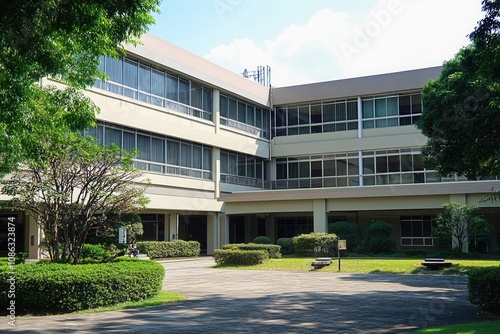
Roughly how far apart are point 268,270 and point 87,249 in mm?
7918

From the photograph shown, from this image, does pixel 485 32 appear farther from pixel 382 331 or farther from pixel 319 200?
pixel 319 200

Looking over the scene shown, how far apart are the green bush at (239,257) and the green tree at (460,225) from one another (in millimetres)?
9458

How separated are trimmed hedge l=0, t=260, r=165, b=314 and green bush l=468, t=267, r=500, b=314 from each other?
7.57m

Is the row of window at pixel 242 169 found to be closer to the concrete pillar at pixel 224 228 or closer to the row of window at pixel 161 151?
the row of window at pixel 161 151

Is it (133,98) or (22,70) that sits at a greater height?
(133,98)

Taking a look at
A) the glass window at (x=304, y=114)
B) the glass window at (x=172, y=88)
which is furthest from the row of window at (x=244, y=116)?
the glass window at (x=172, y=88)

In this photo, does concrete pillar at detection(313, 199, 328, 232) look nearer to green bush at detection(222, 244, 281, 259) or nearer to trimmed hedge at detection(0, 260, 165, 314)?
green bush at detection(222, 244, 281, 259)

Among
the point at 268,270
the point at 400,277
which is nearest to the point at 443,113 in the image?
the point at 400,277

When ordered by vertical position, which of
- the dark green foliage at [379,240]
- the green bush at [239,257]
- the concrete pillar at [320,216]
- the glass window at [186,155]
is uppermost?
the glass window at [186,155]

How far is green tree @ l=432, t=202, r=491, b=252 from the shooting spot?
92.9ft

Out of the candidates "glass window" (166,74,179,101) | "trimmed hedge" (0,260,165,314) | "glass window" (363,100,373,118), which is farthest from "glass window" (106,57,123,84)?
"glass window" (363,100,373,118)

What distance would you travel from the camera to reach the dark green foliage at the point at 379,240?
30.8m

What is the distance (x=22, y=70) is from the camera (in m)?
10.2

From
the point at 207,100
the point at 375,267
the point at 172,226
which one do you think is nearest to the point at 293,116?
the point at 207,100
